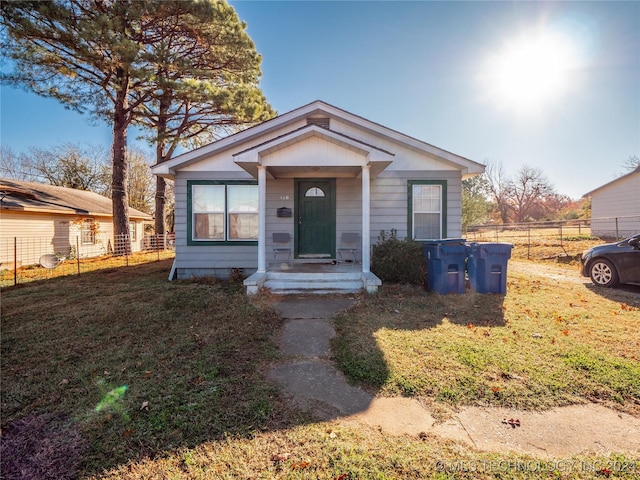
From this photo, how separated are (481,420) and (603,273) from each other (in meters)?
7.12

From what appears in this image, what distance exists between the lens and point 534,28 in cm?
765

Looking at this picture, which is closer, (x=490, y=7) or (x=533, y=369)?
(x=533, y=369)

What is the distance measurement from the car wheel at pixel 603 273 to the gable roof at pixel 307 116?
11.3 ft

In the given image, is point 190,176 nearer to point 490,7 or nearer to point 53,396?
point 53,396

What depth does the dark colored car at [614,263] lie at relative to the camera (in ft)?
20.8

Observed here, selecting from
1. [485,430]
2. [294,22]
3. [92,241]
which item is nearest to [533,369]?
[485,430]

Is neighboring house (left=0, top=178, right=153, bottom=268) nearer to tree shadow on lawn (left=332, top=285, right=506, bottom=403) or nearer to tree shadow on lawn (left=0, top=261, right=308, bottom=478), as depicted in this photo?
tree shadow on lawn (left=0, top=261, right=308, bottom=478)

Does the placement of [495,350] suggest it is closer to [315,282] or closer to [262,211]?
[315,282]

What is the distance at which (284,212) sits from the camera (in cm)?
791

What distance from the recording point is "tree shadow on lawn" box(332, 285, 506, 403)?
9.49 feet

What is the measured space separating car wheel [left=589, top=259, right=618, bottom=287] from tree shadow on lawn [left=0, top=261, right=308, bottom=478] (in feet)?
25.0

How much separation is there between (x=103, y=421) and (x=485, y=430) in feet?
9.56

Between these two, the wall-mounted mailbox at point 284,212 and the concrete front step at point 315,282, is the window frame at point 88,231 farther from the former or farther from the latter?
A: the concrete front step at point 315,282

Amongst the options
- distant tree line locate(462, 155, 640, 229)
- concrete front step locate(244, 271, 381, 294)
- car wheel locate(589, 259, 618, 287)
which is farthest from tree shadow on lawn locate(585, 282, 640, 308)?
distant tree line locate(462, 155, 640, 229)
